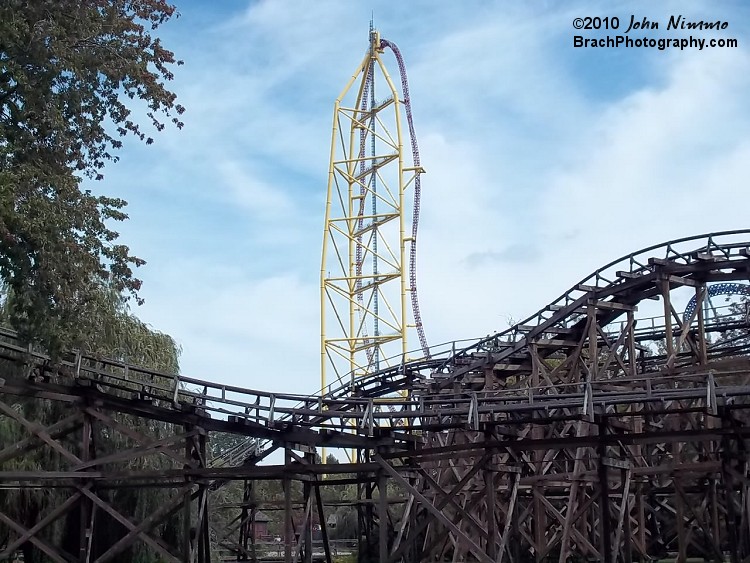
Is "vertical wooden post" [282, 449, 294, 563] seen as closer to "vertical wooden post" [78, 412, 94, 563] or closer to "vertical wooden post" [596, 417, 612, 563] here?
"vertical wooden post" [78, 412, 94, 563]

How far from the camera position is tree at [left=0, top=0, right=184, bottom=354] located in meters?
19.5

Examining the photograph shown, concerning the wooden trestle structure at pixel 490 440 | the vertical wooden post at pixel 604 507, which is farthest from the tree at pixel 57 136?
the vertical wooden post at pixel 604 507

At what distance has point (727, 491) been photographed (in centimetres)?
1989

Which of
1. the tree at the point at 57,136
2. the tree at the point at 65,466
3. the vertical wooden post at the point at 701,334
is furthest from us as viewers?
the tree at the point at 65,466

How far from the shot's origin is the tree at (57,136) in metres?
19.5

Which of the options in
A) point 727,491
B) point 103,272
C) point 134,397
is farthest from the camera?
point 134,397

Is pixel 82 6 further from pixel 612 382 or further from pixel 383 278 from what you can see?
pixel 383 278

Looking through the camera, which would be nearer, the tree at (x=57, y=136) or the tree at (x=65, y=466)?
the tree at (x=57, y=136)

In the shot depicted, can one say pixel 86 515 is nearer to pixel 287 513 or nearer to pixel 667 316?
pixel 287 513

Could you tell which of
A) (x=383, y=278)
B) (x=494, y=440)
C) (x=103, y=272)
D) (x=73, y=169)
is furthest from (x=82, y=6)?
(x=383, y=278)

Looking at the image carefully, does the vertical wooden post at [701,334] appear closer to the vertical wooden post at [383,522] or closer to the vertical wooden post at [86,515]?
the vertical wooden post at [383,522]

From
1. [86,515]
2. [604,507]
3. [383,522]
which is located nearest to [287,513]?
[383,522]

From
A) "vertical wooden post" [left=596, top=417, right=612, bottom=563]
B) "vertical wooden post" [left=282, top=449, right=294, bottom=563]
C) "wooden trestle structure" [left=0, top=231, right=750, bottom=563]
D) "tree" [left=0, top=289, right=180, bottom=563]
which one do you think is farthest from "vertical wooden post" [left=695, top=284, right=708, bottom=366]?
"tree" [left=0, top=289, right=180, bottom=563]

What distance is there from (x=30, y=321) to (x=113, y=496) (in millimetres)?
9600
